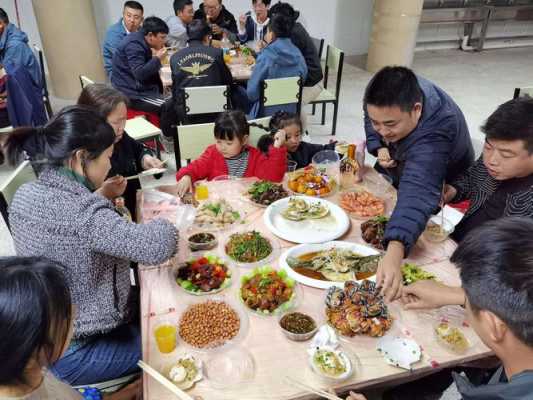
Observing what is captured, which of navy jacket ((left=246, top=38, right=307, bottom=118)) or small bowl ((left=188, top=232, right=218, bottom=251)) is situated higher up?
navy jacket ((left=246, top=38, right=307, bottom=118))

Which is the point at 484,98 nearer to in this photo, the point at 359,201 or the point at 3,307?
the point at 359,201

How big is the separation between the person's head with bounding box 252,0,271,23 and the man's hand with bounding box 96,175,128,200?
14.7 feet

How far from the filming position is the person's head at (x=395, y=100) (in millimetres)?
1827

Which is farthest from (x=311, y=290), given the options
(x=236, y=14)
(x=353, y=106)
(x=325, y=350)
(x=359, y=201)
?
(x=236, y=14)

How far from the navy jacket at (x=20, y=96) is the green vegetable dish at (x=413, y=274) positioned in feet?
13.1

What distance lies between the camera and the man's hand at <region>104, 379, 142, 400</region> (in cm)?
170

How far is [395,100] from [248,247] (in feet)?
3.17

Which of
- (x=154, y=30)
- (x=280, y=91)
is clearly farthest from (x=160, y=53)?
(x=280, y=91)

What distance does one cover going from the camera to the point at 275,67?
4266 mm

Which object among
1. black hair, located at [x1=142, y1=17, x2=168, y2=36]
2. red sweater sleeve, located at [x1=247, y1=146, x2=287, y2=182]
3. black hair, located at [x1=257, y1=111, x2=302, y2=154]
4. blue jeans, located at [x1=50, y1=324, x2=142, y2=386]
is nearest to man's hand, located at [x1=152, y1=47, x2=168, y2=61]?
black hair, located at [x1=142, y1=17, x2=168, y2=36]

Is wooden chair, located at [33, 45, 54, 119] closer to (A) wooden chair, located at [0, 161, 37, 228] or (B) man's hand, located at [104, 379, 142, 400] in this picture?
(A) wooden chair, located at [0, 161, 37, 228]

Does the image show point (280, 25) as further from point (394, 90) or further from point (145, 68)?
point (394, 90)

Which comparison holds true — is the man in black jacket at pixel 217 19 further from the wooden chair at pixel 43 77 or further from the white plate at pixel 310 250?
the white plate at pixel 310 250

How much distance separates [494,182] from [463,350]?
992mm
